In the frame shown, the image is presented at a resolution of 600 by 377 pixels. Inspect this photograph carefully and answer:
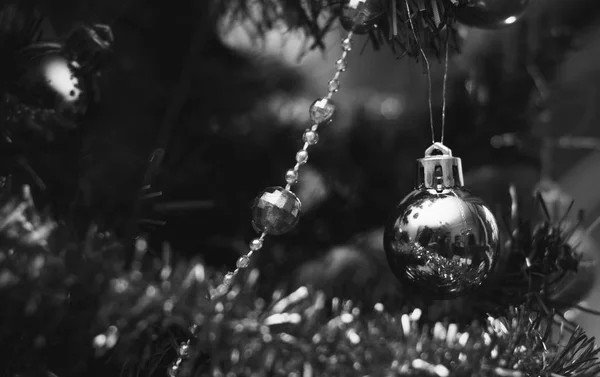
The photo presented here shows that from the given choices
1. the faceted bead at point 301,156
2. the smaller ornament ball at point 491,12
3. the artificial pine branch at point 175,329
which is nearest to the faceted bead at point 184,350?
the artificial pine branch at point 175,329

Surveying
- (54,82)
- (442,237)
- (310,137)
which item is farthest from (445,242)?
(54,82)

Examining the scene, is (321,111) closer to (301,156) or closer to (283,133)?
(301,156)

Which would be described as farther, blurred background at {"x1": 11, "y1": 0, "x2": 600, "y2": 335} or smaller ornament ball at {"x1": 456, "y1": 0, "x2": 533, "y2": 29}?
blurred background at {"x1": 11, "y1": 0, "x2": 600, "y2": 335}

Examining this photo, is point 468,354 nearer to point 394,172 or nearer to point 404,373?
point 404,373

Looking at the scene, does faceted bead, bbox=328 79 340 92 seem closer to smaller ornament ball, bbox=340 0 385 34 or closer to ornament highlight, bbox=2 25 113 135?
smaller ornament ball, bbox=340 0 385 34

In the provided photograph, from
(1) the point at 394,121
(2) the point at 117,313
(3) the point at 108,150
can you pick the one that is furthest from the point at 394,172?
(2) the point at 117,313

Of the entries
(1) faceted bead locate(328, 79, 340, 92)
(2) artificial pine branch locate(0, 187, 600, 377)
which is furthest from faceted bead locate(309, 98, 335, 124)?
(2) artificial pine branch locate(0, 187, 600, 377)
